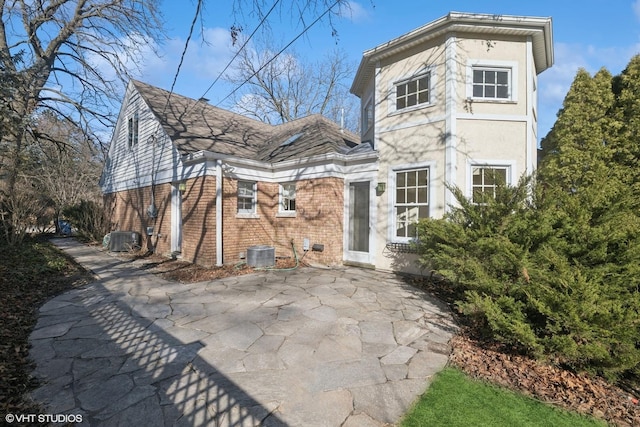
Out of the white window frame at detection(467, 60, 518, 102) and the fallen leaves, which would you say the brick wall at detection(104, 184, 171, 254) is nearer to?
the white window frame at detection(467, 60, 518, 102)

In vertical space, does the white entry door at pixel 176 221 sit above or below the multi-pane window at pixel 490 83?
below

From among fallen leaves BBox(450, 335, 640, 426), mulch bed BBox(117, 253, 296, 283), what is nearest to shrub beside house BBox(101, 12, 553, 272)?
mulch bed BBox(117, 253, 296, 283)

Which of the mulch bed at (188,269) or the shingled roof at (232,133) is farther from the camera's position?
the shingled roof at (232,133)

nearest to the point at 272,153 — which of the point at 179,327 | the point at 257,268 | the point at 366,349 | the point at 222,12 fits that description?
the point at 257,268

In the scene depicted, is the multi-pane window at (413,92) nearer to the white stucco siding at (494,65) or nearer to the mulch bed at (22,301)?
the white stucco siding at (494,65)

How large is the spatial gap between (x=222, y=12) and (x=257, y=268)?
20.6ft

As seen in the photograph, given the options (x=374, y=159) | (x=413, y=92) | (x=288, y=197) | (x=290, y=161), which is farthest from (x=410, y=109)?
(x=288, y=197)

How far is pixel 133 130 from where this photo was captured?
12.6 m

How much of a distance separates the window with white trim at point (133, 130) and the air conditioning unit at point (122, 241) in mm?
3861

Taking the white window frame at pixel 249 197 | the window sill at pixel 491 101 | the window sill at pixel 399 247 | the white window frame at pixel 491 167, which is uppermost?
the window sill at pixel 491 101

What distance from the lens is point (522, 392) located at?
10.1 feet

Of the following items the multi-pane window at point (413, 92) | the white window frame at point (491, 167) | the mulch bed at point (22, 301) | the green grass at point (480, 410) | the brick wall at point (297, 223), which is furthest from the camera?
the brick wall at point (297, 223)

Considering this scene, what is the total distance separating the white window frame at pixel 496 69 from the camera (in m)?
7.37

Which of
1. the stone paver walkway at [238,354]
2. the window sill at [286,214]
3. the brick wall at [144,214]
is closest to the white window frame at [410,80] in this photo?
the window sill at [286,214]
